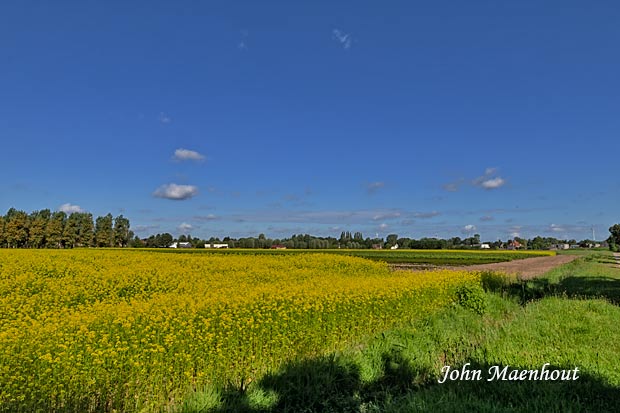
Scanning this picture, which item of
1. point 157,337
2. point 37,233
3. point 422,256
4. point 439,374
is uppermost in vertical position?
point 37,233

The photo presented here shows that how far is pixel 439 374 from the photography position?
6559 millimetres

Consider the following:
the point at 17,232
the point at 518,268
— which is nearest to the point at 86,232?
the point at 17,232

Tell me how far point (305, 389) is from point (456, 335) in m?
4.84

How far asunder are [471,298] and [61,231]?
95.5 meters

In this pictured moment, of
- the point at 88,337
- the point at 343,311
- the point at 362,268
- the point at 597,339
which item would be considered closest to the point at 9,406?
the point at 88,337

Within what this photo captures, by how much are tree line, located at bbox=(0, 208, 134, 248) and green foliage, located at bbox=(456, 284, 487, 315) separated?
93.3 metres

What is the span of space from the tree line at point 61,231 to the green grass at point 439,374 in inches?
3759

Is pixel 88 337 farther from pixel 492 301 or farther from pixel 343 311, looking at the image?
pixel 492 301

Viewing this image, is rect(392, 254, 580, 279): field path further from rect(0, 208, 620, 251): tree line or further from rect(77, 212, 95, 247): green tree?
rect(77, 212, 95, 247): green tree

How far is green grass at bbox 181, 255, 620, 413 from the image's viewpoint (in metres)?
5.01

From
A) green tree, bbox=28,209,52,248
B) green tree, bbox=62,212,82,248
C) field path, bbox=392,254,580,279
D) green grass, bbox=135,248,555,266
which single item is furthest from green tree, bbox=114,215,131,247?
field path, bbox=392,254,580,279

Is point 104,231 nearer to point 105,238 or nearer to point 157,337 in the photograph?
point 105,238

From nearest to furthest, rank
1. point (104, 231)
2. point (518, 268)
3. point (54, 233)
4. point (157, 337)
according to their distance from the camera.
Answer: point (157, 337) < point (518, 268) < point (54, 233) < point (104, 231)

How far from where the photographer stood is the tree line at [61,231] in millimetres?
82125
